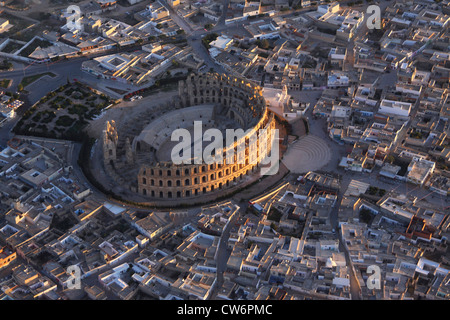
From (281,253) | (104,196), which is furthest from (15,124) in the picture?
(281,253)

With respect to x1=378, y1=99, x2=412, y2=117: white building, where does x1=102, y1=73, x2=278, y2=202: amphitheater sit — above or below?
below

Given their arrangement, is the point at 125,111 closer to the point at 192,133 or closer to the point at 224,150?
the point at 192,133

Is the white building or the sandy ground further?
the sandy ground

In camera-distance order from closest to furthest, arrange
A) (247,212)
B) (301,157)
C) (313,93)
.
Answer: (247,212), (301,157), (313,93)

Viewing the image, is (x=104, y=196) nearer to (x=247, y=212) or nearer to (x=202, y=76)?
(x=247, y=212)

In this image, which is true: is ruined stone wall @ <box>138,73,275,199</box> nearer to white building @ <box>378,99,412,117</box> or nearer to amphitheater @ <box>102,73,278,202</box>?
amphitheater @ <box>102,73,278,202</box>

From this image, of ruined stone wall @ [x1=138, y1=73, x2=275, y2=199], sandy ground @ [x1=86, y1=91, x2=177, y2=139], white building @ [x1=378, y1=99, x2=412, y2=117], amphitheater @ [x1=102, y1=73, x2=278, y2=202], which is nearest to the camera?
ruined stone wall @ [x1=138, y1=73, x2=275, y2=199]

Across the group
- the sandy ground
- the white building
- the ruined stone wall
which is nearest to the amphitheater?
the ruined stone wall

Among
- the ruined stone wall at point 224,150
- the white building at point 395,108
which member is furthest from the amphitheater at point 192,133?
the white building at point 395,108

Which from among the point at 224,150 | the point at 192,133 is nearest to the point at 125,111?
the point at 192,133
